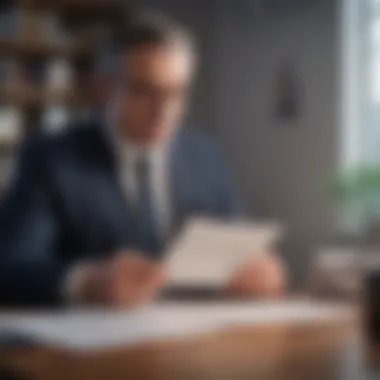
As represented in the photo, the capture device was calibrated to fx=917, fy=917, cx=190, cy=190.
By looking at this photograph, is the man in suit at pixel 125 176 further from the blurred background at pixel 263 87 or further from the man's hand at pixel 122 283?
the blurred background at pixel 263 87

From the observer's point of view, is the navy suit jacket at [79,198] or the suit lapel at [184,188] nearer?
the navy suit jacket at [79,198]

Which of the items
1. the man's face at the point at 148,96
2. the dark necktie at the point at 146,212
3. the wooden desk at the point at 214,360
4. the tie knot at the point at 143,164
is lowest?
the wooden desk at the point at 214,360

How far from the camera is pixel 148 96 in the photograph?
1696 millimetres

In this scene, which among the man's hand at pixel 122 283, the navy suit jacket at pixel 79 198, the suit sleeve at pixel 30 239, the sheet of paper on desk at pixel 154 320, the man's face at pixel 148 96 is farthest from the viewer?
the man's face at pixel 148 96

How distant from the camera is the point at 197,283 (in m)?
1.25

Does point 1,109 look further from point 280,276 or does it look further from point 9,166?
point 280,276

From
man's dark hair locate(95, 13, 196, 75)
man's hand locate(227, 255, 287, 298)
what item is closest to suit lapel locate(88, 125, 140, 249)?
man's dark hair locate(95, 13, 196, 75)

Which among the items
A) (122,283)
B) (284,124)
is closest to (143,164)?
(122,283)

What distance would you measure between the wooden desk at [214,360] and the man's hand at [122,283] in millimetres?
171

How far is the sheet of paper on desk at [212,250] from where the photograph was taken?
1.18m

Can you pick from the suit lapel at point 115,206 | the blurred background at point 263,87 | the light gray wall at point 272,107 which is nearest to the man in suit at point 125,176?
the suit lapel at point 115,206

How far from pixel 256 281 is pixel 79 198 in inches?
18.6

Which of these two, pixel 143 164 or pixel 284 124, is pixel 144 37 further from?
pixel 284 124

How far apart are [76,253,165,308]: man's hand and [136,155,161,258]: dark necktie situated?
0.51 m
